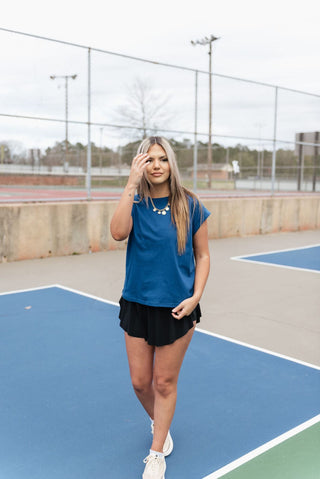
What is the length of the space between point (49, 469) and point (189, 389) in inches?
54.1

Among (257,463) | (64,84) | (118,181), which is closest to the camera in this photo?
(257,463)

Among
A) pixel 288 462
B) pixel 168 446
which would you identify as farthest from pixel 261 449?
pixel 168 446

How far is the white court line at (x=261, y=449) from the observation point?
9.17 feet

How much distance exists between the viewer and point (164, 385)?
8.90ft

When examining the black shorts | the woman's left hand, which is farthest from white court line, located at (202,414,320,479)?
the woman's left hand

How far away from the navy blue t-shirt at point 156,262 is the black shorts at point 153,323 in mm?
57

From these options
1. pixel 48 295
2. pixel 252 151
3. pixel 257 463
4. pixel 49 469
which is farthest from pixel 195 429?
pixel 252 151

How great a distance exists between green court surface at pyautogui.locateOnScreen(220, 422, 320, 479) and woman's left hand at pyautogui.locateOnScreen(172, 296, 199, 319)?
0.92 m

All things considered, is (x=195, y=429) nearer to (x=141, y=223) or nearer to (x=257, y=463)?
(x=257, y=463)

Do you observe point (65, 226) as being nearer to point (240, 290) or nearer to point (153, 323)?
point (240, 290)

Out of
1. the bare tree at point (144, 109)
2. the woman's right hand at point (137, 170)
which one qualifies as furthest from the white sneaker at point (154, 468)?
the bare tree at point (144, 109)

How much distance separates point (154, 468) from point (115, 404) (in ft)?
3.32

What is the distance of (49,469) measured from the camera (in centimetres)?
281

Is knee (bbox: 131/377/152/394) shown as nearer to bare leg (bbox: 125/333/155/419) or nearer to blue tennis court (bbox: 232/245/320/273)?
bare leg (bbox: 125/333/155/419)
